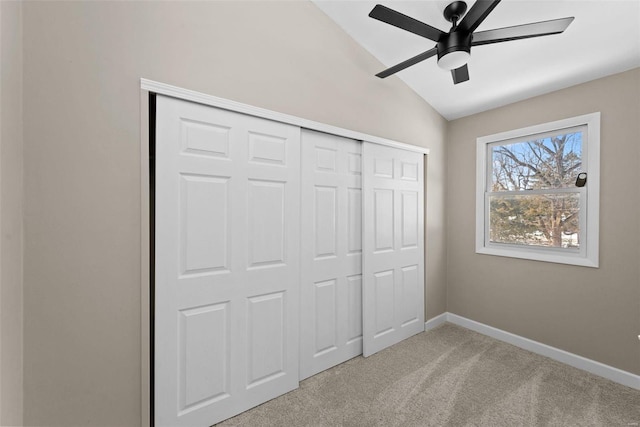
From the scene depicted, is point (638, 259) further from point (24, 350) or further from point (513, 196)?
point (24, 350)

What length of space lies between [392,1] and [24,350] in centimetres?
294

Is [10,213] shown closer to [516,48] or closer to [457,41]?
[457,41]

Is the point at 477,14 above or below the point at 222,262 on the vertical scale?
above

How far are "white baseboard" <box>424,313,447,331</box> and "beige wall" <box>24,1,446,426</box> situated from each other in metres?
2.77

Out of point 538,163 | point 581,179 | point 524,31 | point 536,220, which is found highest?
point 524,31

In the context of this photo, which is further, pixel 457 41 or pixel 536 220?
pixel 536 220

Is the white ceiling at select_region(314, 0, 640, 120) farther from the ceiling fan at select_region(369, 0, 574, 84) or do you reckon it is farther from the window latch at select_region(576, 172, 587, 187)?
the window latch at select_region(576, 172, 587, 187)

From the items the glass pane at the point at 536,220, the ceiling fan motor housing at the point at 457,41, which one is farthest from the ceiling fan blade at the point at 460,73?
the glass pane at the point at 536,220

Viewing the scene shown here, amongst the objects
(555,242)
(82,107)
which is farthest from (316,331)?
(555,242)

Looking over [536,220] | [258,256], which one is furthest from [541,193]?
[258,256]

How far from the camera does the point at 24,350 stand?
1.28m

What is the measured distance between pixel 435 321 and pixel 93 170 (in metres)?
3.46

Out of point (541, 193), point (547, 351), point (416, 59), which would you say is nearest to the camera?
point (416, 59)

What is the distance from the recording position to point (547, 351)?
260 cm
